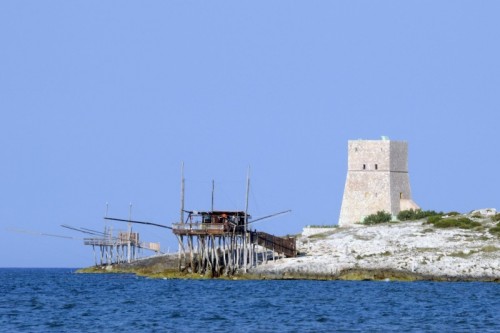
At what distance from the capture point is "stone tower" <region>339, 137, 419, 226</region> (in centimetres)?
9756

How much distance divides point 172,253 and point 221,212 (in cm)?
1402

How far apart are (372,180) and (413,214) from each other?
5.00 metres

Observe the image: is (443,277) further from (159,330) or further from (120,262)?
(120,262)

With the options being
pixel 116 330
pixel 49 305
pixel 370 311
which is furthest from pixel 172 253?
pixel 116 330

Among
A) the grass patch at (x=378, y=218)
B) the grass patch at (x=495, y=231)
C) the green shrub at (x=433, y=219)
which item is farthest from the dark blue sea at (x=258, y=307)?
the grass patch at (x=378, y=218)

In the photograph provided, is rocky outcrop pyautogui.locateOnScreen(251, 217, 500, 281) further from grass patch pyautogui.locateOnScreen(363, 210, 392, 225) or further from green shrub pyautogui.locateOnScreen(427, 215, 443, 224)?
grass patch pyautogui.locateOnScreen(363, 210, 392, 225)

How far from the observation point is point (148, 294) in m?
63.2

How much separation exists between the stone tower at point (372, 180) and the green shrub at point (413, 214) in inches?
79.1

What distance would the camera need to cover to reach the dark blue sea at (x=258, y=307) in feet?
149

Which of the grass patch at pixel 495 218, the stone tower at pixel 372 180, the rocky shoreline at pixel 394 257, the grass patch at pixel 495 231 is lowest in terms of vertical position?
the rocky shoreline at pixel 394 257

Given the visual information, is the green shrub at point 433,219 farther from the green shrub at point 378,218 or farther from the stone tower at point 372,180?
the stone tower at point 372,180

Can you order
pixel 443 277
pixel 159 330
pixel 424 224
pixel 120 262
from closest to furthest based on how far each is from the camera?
1. pixel 159 330
2. pixel 443 277
3. pixel 424 224
4. pixel 120 262

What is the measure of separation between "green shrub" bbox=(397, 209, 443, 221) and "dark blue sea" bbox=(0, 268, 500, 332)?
21.7 meters

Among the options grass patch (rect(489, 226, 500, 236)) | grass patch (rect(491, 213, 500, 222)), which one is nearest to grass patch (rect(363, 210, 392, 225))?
grass patch (rect(491, 213, 500, 222))
